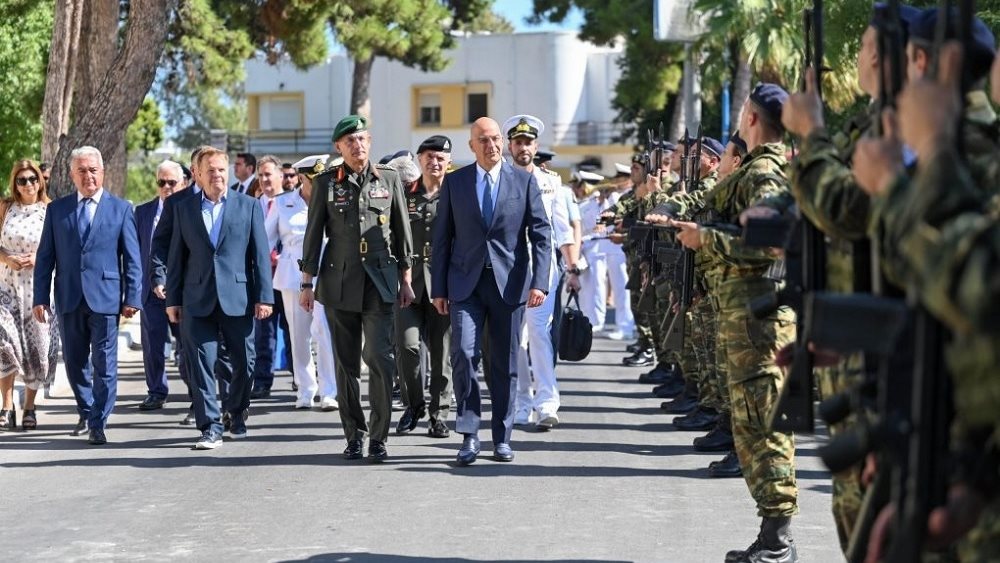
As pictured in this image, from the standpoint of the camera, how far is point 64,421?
12711 millimetres

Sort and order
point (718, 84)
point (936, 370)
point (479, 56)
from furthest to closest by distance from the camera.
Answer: point (479, 56) → point (718, 84) → point (936, 370)

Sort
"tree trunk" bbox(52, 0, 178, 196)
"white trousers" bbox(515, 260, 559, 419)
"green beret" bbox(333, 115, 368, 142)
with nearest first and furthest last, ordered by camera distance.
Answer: "green beret" bbox(333, 115, 368, 142) → "white trousers" bbox(515, 260, 559, 419) → "tree trunk" bbox(52, 0, 178, 196)

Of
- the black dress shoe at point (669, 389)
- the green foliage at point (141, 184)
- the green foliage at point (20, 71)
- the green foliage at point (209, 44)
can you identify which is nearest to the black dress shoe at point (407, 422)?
the black dress shoe at point (669, 389)

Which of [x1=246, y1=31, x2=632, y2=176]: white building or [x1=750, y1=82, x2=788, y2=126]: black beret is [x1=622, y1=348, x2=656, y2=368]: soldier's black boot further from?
[x1=246, y1=31, x2=632, y2=176]: white building

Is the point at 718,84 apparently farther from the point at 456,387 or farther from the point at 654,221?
the point at 654,221

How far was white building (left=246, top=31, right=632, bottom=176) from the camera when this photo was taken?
62.5 meters

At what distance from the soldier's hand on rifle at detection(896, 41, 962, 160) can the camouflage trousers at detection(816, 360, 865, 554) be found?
1.20 m

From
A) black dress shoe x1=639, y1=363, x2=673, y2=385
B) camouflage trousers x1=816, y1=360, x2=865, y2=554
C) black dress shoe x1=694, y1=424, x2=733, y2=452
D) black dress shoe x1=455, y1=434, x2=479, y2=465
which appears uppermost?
camouflage trousers x1=816, y1=360, x2=865, y2=554

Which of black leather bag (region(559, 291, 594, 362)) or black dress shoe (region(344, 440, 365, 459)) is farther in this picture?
black leather bag (region(559, 291, 594, 362))

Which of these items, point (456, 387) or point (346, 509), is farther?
point (456, 387)

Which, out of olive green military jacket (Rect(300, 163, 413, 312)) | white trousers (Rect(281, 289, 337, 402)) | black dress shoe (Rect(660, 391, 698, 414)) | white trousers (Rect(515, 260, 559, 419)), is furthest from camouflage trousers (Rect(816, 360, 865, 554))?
white trousers (Rect(281, 289, 337, 402))

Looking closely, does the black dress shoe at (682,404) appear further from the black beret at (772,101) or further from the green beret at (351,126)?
the black beret at (772,101)

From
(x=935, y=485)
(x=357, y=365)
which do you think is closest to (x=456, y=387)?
(x=357, y=365)

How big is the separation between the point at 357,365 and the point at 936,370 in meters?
6.92
